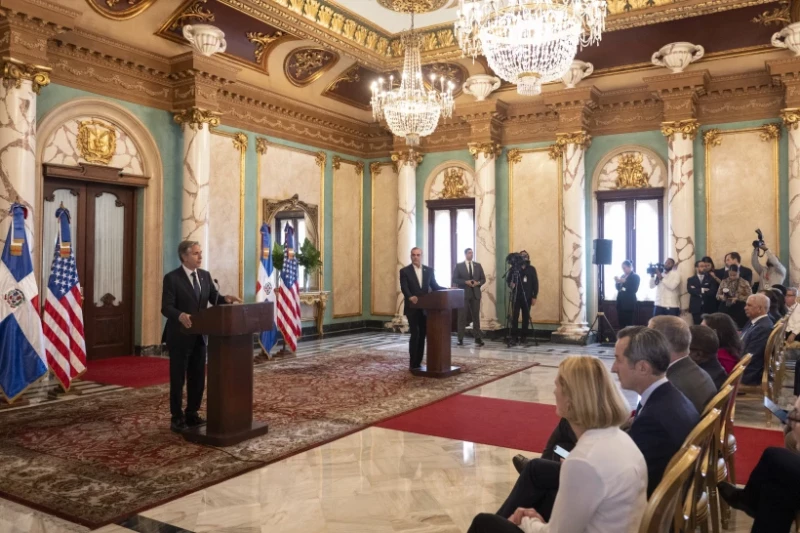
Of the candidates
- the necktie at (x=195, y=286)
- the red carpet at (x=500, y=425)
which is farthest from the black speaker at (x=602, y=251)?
the necktie at (x=195, y=286)

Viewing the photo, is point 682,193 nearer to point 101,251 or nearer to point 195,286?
point 195,286

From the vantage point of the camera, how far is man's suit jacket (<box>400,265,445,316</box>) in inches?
301

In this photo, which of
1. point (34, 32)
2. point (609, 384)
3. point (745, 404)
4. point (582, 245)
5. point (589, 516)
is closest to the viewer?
point (589, 516)

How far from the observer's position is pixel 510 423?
537cm

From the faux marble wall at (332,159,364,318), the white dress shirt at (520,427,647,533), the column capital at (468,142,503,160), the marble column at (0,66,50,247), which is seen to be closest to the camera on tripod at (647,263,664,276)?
the column capital at (468,142,503,160)

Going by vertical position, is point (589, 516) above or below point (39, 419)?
above

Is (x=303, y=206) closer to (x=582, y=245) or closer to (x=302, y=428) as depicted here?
(x=582, y=245)

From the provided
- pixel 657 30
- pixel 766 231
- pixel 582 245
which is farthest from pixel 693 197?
pixel 657 30

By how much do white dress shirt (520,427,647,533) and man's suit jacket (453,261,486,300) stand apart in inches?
348

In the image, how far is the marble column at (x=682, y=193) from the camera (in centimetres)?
997

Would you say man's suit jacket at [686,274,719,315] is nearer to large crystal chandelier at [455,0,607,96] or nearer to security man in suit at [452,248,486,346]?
security man in suit at [452,248,486,346]

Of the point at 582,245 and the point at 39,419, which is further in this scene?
the point at 582,245

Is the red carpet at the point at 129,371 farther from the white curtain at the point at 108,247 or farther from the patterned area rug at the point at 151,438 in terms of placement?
the white curtain at the point at 108,247

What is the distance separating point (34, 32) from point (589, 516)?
25.6 feet
